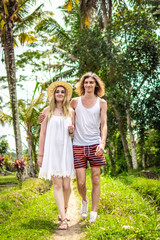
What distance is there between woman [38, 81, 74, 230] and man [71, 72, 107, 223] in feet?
0.41

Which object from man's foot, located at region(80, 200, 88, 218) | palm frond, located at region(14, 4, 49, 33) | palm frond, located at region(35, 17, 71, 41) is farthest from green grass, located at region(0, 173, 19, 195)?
palm frond, located at region(35, 17, 71, 41)

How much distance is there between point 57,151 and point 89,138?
0.55 meters

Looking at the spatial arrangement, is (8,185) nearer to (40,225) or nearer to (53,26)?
(53,26)

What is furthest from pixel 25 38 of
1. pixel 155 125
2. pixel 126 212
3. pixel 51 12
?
pixel 126 212

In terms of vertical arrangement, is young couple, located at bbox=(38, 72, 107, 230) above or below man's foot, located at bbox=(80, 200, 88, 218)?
above

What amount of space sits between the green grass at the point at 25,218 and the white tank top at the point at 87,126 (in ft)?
4.58

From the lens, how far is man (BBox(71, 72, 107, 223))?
4.11 m

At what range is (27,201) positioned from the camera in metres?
6.17

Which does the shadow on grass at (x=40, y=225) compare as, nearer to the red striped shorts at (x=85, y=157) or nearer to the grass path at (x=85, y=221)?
the grass path at (x=85, y=221)

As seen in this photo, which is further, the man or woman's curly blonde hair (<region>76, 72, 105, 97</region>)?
woman's curly blonde hair (<region>76, 72, 105, 97</region>)

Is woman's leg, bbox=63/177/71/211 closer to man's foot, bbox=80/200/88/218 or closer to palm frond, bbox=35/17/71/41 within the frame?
man's foot, bbox=80/200/88/218

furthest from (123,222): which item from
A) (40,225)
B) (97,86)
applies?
(97,86)

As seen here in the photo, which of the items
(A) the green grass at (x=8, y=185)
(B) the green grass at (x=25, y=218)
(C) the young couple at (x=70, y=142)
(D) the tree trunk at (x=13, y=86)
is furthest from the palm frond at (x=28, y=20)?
(C) the young couple at (x=70, y=142)

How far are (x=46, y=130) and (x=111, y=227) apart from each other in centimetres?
A: 180
